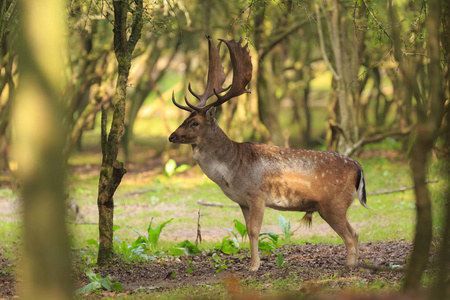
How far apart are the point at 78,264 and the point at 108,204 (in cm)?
88

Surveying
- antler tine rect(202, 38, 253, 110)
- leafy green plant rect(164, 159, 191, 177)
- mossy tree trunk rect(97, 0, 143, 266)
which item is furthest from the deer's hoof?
leafy green plant rect(164, 159, 191, 177)

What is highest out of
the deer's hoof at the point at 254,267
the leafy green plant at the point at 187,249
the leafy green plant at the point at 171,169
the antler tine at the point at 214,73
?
the antler tine at the point at 214,73

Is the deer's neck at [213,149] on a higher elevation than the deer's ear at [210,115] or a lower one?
lower

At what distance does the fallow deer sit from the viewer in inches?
286

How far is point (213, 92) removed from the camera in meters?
8.04

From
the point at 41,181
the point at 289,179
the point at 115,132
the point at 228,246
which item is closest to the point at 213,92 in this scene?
the point at 115,132

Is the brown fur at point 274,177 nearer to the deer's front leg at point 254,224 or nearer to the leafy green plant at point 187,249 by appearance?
the deer's front leg at point 254,224

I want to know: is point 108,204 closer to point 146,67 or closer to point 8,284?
point 8,284

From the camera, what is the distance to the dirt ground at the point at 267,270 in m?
6.45

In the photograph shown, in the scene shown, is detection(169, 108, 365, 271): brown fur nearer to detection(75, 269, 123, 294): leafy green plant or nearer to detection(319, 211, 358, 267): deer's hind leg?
detection(319, 211, 358, 267): deer's hind leg

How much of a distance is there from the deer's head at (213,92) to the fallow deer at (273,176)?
12 millimetres

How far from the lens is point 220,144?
7496 millimetres

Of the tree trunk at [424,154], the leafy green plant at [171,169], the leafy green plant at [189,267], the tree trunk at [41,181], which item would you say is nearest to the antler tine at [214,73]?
the leafy green plant at [189,267]

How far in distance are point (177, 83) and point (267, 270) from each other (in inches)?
1113
